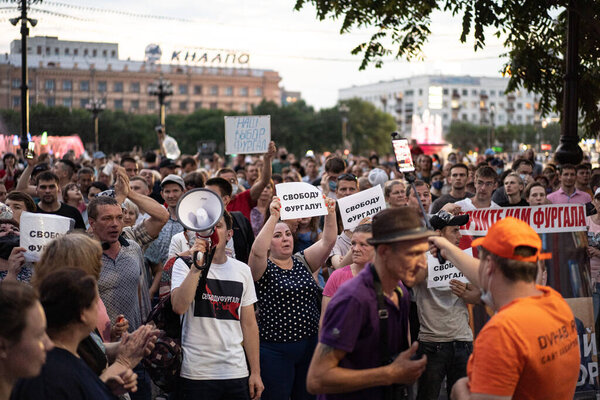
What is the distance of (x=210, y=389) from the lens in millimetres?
4816

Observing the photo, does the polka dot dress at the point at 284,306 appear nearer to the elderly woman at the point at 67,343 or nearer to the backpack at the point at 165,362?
the backpack at the point at 165,362

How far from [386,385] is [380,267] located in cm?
53

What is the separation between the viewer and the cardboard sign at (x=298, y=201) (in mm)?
6520

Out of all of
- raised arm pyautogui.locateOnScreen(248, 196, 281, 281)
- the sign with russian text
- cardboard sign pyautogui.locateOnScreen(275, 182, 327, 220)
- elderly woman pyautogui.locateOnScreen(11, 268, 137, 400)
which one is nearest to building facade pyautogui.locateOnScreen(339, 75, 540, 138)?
cardboard sign pyautogui.locateOnScreen(275, 182, 327, 220)

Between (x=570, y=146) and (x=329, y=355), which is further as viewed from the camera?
(x=570, y=146)

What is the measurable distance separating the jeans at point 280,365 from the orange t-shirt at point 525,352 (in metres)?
2.48

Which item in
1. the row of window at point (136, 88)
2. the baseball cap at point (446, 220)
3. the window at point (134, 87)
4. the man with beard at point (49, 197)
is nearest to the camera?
the baseball cap at point (446, 220)

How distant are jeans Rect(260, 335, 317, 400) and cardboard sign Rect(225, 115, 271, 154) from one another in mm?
5340

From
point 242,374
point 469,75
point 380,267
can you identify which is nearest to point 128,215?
point 242,374

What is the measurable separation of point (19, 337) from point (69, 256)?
50.0 inches

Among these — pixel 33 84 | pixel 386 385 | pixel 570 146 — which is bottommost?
pixel 386 385

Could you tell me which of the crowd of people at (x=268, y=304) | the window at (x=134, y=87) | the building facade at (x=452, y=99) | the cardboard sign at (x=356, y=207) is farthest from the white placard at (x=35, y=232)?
the building facade at (x=452, y=99)

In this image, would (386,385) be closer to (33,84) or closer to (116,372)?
(116,372)

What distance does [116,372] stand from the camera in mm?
3535
